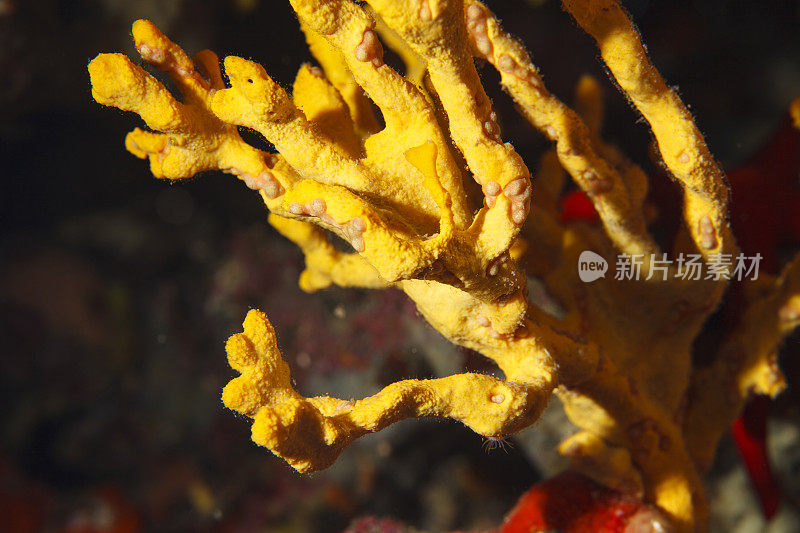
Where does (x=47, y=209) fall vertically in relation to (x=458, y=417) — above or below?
below

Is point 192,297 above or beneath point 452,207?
beneath

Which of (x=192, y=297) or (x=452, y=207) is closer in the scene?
(x=452, y=207)

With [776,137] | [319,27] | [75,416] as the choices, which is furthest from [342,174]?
[75,416]

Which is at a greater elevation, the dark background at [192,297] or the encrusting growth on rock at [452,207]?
the encrusting growth on rock at [452,207]

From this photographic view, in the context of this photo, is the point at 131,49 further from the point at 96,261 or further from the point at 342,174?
the point at 96,261

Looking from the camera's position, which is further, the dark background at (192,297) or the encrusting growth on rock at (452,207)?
the dark background at (192,297)
